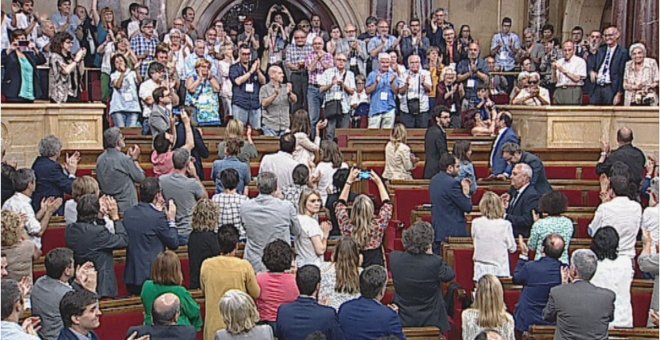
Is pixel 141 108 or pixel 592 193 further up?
pixel 141 108

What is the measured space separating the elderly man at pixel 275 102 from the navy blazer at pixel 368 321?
295 inches

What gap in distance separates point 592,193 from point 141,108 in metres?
5.59

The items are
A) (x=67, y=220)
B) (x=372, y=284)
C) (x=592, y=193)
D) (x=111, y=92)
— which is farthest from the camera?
(x=111, y=92)

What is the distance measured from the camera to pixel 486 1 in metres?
19.4

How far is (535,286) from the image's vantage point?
6.59 metres

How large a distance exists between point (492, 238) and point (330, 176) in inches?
82.9

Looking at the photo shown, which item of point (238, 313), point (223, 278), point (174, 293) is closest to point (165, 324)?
point (238, 313)

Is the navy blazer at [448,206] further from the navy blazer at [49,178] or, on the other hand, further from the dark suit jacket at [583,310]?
the navy blazer at [49,178]

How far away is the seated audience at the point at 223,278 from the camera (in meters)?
6.06

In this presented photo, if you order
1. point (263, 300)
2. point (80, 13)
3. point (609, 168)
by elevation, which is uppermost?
point (80, 13)

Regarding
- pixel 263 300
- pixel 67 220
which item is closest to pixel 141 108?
pixel 67 220

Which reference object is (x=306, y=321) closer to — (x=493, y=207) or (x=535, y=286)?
(x=535, y=286)

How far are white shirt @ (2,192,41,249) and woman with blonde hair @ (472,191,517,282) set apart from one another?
303 centimetres

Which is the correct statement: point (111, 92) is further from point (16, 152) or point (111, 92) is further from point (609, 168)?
point (609, 168)
